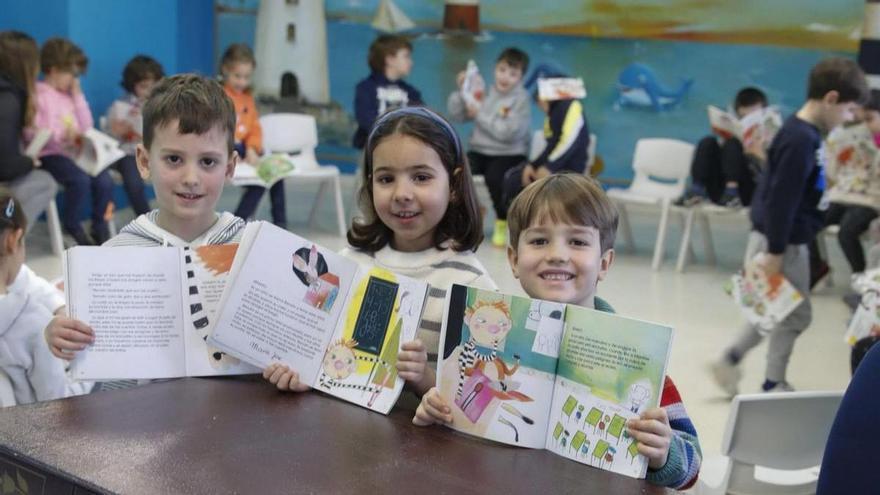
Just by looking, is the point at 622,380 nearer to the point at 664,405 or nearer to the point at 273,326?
the point at 664,405

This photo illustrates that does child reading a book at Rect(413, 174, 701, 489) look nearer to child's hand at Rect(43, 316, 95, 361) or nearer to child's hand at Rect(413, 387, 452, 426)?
child's hand at Rect(413, 387, 452, 426)

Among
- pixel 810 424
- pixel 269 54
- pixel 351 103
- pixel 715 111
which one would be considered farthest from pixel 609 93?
pixel 810 424

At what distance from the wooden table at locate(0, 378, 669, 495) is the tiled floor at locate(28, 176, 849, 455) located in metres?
1.77

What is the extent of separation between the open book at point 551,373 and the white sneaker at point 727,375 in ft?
10.1

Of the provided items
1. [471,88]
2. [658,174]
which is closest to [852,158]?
[658,174]

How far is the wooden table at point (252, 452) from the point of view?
1.50m

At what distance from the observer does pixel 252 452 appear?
161cm

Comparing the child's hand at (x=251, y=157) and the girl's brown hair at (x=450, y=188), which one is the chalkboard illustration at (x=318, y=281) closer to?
the girl's brown hair at (x=450, y=188)

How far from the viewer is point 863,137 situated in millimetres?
6082

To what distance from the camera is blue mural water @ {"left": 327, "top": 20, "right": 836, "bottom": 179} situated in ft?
29.7

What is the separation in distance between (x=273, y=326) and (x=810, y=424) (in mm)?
1489

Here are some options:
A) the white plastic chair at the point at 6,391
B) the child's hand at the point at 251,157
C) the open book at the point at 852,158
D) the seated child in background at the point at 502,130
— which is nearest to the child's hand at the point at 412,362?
the white plastic chair at the point at 6,391

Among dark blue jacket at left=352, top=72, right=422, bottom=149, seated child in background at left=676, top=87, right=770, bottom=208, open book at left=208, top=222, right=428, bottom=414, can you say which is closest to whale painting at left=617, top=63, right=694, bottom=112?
seated child in background at left=676, top=87, right=770, bottom=208

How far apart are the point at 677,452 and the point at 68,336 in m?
1.09
